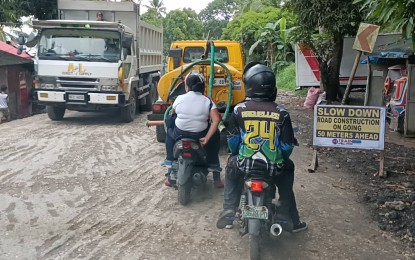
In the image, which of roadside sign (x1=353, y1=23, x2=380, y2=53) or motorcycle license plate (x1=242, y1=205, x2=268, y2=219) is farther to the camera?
roadside sign (x1=353, y1=23, x2=380, y2=53)

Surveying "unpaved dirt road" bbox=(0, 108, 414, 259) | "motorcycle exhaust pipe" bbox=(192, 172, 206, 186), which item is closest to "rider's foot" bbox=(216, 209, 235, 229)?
"unpaved dirt road" bbox=(0, 108, 414, 259)

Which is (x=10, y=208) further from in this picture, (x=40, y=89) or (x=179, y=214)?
(x=40, y=89)

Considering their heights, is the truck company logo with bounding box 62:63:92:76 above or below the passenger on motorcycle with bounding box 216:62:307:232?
above

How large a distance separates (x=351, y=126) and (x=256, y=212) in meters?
3.44

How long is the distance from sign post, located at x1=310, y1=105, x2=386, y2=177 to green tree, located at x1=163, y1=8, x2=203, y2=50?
42.1 metres

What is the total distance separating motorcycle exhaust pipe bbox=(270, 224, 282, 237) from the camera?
170 inches

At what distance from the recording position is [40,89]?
11.7 m

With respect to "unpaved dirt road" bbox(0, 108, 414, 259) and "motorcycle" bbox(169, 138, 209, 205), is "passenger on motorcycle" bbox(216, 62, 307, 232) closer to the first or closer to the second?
"unpaved dirt road" bbox(0, 108, 414, 259)

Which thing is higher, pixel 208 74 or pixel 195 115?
pixel 208 74

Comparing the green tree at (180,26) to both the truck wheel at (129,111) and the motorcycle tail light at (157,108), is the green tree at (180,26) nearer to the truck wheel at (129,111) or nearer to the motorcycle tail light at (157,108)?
the truck wheel at (129,111)

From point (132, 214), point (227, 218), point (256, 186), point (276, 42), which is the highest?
point (276, 42)

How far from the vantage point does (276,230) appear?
4340 millimetres

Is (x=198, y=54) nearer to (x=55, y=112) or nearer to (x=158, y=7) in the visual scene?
(x=55, y=112)

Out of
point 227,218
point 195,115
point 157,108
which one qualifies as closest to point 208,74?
point 157,108
